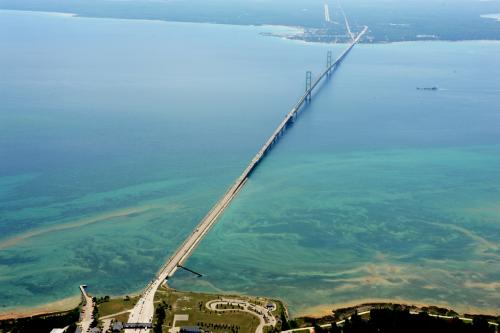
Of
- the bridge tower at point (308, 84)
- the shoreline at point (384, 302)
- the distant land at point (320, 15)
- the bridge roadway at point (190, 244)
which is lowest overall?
the shoreline at point (384, 302)

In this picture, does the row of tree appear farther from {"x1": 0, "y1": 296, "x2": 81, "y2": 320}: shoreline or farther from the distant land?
the distant land

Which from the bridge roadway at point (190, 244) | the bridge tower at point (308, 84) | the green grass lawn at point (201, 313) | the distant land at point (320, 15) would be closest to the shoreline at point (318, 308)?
the bridge roadway at point (190, 244)

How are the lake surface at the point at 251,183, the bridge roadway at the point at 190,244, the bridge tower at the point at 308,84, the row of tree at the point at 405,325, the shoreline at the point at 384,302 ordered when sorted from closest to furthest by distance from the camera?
the row of tree at the point at 405,325 → the bridge roadway at the point at 190,244 → the shoreline at the point at 384,302 → the lake surface at the point at 251,183 → the bridge tower at the point at 308,84

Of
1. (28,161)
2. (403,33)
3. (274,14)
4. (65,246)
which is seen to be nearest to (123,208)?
(65,246)

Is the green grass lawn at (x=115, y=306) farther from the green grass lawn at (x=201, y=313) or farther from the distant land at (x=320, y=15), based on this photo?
the distant land at (x=320, y=15)

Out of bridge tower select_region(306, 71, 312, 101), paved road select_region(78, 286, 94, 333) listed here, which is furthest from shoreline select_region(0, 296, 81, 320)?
bridge tower select_region(306, 71, 312, 101)

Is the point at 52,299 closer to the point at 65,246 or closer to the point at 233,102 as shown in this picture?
the point at 65,246
